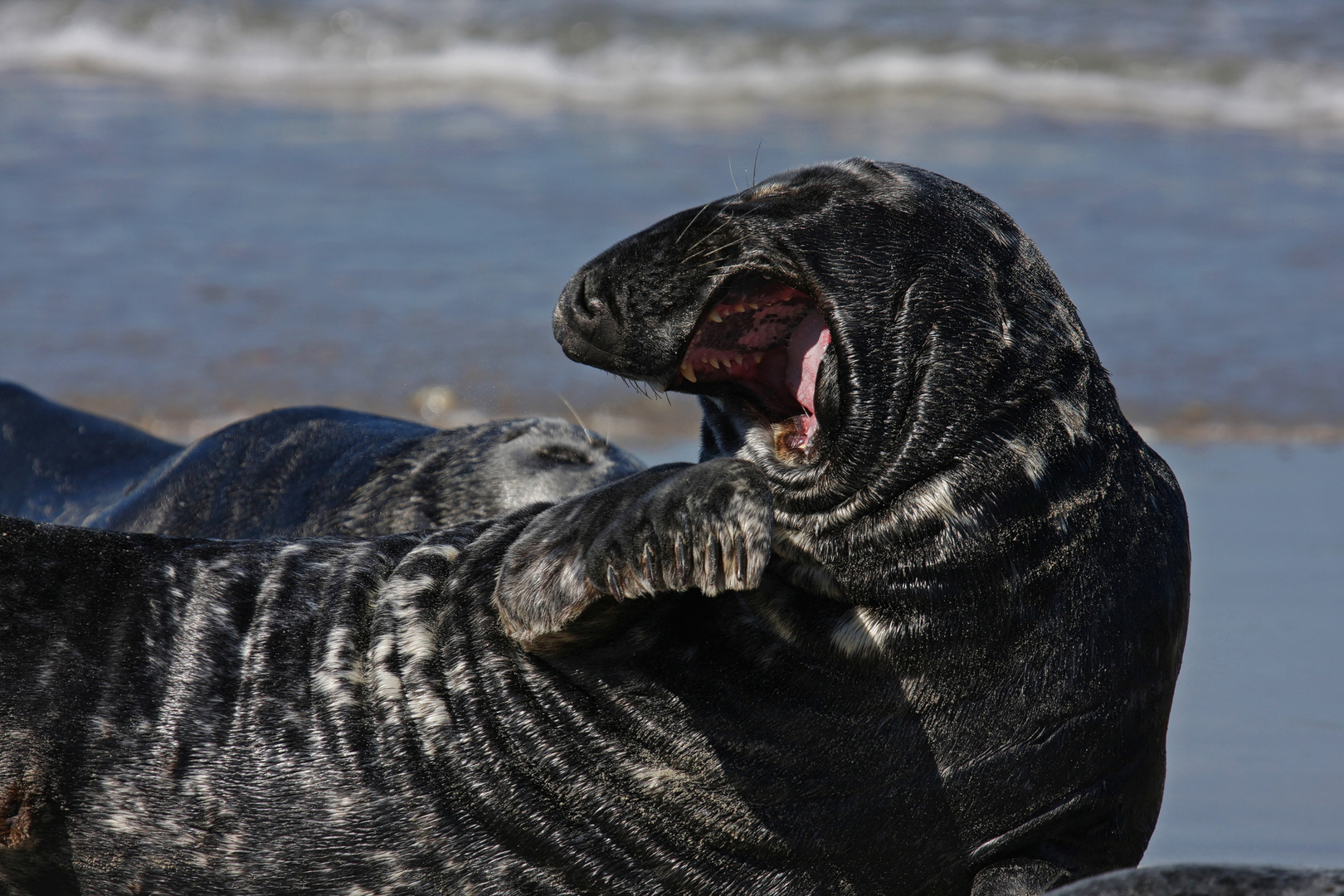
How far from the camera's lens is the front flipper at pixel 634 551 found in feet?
7.31

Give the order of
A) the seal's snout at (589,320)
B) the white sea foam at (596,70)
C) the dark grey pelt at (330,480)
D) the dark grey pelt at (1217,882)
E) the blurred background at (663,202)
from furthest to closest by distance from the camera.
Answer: the white sea foam at (596,70) < the blurred background at (663,202) < the dark grey pelt at (330,480) < the seal's snout at (589,320) < the dark grey pelt at (1217,882)

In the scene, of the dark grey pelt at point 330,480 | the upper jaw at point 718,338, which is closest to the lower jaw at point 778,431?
the upper jaw at point 718,338

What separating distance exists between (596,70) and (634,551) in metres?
12.6

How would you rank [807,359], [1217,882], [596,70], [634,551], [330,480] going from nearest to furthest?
[1217,882]
[634,551]
[807,359]
[330,480]
[596,70]

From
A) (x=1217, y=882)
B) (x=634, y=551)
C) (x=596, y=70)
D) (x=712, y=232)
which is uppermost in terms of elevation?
(x=712, y=232)

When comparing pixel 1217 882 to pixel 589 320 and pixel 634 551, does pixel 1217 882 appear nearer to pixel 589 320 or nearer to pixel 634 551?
pixel 634 551

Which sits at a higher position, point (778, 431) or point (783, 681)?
point (778, 431)

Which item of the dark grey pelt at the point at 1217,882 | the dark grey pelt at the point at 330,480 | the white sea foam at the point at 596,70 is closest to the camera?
the dark grey pelt at the point at 1217,882

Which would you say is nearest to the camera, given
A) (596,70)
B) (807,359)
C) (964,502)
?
(964,502)

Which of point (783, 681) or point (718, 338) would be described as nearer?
point (783, 681)

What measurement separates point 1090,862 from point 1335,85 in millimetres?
12651

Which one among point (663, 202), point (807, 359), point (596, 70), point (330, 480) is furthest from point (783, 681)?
point (596, 70)

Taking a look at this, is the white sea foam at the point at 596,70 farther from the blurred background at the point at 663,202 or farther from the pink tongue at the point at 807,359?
the pink tongue at the point at 807,359

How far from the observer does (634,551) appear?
230 cm
